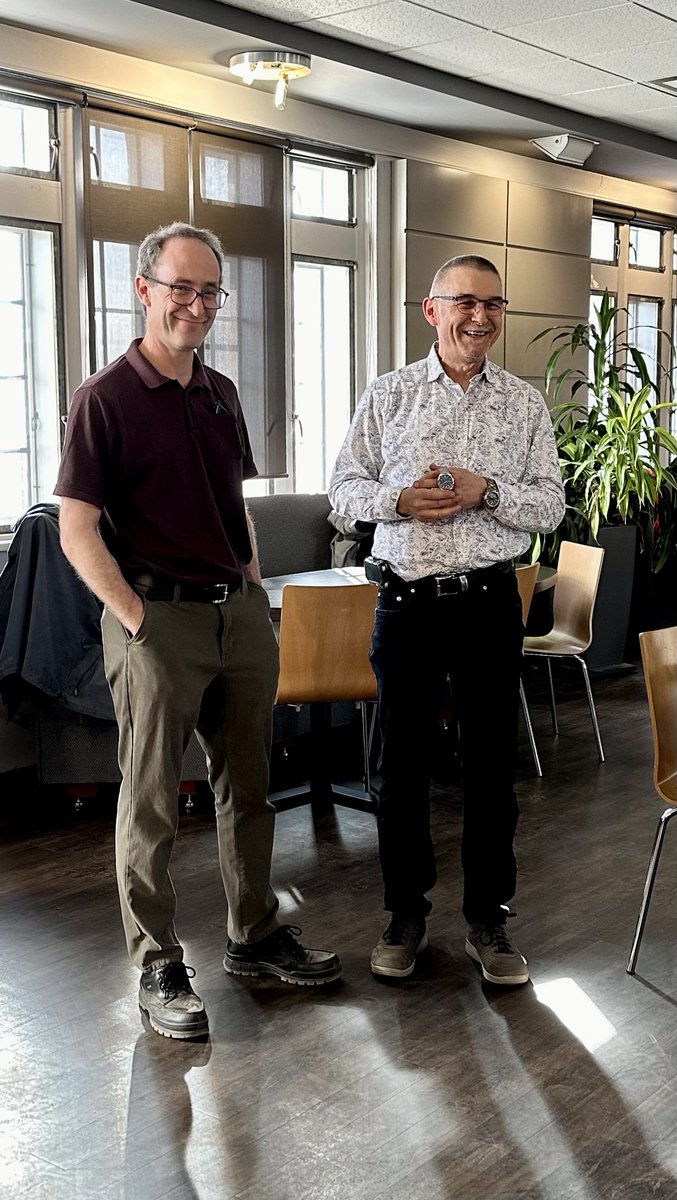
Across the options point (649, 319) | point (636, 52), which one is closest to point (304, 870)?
point (636, 52)

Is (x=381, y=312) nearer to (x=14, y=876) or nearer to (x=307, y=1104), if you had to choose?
(x=14, y=876)

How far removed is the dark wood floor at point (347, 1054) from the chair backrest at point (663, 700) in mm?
530

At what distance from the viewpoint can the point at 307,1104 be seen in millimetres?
2654

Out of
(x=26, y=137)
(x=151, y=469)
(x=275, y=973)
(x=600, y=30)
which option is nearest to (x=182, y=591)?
(x=151, y=469)

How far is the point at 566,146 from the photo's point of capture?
→ 7.26 meters

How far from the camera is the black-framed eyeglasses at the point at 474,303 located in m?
3.05

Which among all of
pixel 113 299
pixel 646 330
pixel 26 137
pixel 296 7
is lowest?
pixel 113 299

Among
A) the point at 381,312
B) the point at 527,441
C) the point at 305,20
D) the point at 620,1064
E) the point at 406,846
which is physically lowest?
the point at 620,1064

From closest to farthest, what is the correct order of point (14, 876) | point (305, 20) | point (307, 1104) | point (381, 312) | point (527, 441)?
1. point (307, 1104)
2. point (527, 441)
3. point (14, 876)
4. point (305, 20)
5. point (381, 312)

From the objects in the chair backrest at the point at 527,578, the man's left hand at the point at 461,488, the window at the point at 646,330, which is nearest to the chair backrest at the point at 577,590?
the chair backrest at the point at 527,578

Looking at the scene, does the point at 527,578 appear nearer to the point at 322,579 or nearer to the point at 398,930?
the point at 322,579

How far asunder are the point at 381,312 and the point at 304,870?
12.6ft

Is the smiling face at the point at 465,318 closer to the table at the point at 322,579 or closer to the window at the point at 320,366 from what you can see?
the table at the point at 322,579

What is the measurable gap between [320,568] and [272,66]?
2.34 meters
